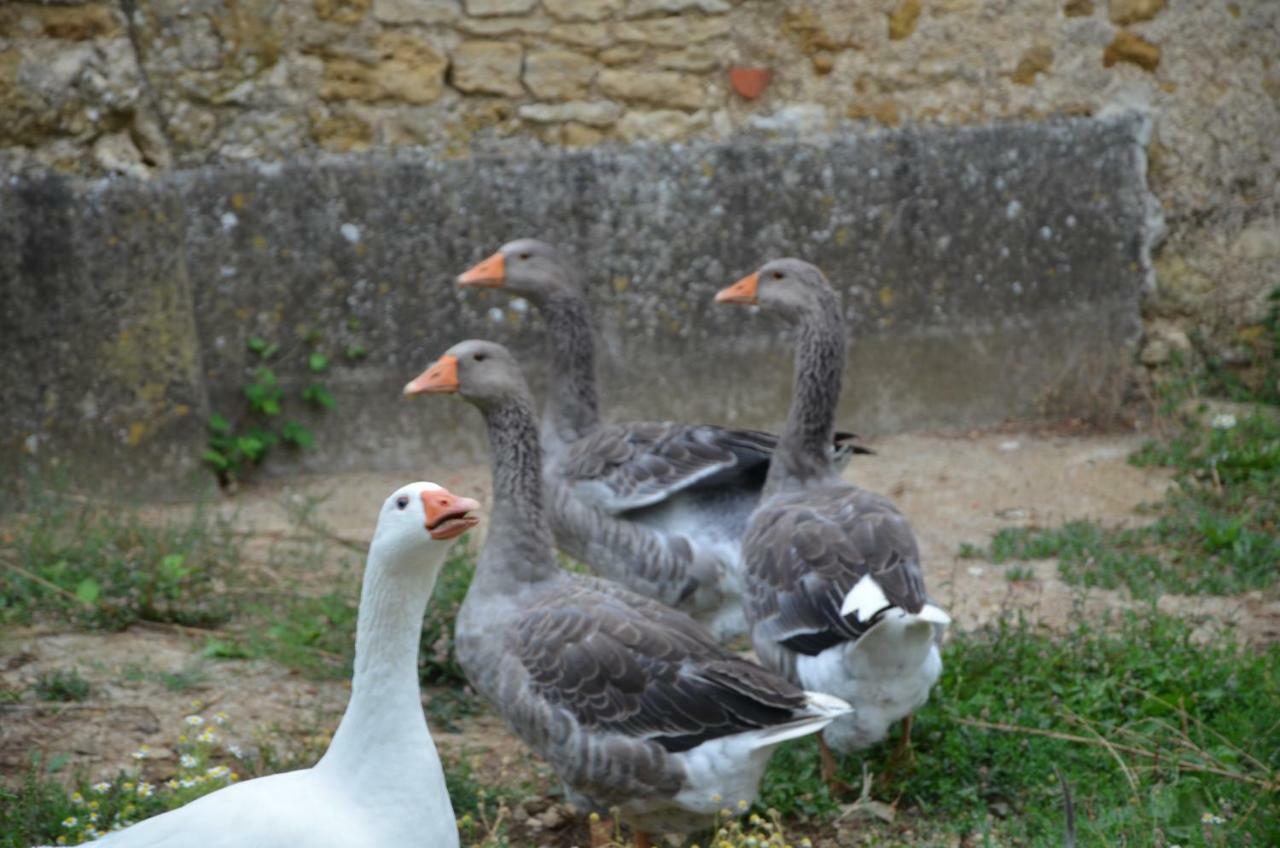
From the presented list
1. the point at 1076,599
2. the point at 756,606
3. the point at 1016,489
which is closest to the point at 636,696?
the point at 756,606

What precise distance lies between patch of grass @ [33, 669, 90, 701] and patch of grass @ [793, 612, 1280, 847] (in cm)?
212

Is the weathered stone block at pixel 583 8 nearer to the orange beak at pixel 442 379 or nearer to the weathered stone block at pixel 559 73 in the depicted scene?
the weathered stone block at pixel 559 73

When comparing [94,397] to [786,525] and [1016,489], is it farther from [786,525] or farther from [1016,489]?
[1016,489]

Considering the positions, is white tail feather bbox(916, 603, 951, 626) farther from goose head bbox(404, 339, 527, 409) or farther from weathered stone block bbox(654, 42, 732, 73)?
weathered stone block bbox(654, 42, 732, 73)

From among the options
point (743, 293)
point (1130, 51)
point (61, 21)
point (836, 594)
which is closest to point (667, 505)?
point (743, 293)

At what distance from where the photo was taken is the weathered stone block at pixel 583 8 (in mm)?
6641

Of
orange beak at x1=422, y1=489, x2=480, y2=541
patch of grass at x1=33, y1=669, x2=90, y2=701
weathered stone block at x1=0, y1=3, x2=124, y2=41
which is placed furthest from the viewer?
weathered stone block at x1=0, y1=3, x2=124, y2=41

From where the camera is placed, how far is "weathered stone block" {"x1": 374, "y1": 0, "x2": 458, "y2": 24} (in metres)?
6.50

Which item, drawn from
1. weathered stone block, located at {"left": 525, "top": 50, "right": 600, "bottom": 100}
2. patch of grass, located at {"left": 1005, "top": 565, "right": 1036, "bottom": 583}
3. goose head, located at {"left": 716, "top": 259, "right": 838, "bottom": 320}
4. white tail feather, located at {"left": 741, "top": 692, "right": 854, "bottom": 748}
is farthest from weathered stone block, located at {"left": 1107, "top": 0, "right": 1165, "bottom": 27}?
white tail feather, located at {"left": 741, "top": 692, "right": 854, "bottom": 748}

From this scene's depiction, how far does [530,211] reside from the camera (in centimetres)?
674

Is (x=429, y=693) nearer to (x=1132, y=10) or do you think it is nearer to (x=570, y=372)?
(x=570, y=372)

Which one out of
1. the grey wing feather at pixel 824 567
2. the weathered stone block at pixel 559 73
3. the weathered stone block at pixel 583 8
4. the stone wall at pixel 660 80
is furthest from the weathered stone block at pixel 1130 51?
the grey wing feather at pixel 824 567

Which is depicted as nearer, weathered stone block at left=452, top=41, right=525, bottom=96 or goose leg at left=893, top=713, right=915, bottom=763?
goose leg at left=893, top=713, right=915, bottom=763

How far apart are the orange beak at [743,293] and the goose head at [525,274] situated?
0.69 meters
